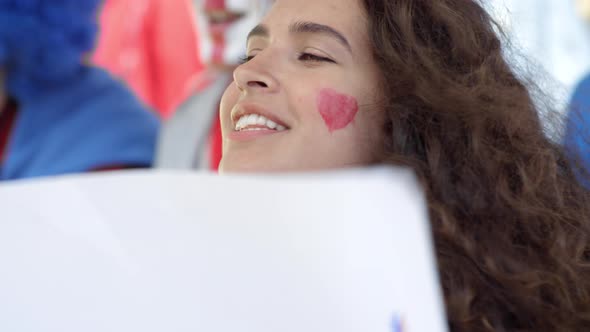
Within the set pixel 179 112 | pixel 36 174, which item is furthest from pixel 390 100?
pixel 36 174

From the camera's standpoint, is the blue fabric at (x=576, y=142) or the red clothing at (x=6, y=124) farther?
the red clothing at (x=6, y=124)

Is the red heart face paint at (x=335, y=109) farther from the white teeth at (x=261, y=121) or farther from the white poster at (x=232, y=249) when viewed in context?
the white poster at (x=232, y=249)

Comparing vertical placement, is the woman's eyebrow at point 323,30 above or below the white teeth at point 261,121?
above

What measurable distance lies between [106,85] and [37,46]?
0.72 feet

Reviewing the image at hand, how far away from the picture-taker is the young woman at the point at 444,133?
3.08ft

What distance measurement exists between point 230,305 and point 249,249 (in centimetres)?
5

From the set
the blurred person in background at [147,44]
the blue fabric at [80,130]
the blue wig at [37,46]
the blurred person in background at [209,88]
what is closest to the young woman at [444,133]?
the blurred person in background at [209,88]

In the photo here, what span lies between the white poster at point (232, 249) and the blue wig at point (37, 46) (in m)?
1.70

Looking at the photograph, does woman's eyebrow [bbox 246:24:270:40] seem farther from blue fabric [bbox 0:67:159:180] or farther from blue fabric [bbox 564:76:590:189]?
blue fabric [bbox 0:67:159:180]

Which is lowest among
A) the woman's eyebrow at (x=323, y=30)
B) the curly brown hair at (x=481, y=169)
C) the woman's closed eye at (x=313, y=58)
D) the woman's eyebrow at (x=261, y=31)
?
the curly brown hair at (x=481, y=169)

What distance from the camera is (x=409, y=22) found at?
1.24 m

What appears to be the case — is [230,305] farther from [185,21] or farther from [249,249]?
[185,21]

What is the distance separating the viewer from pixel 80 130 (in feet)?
7.45

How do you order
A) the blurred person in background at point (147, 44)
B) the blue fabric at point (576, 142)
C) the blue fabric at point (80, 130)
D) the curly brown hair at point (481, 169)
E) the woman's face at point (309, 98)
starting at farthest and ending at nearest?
1. the blurred person in background at point (147, 44)
2. the blue fabric at point (80, 130)
3. the blue fabric at point (576, 142)
4. the woman's face at point (309, 98)
5. the curly brown hair at point (481, 169)
